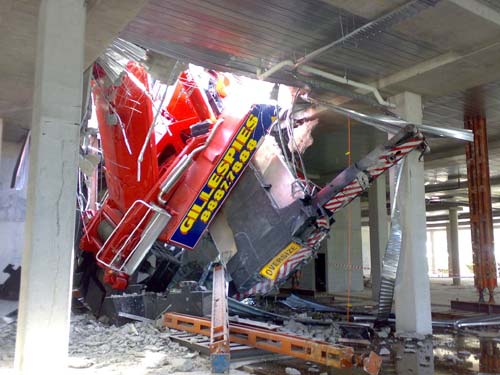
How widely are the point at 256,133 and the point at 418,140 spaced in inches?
99.1

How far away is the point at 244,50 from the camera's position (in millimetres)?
7363

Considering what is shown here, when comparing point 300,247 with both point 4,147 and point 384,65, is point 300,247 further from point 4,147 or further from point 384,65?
point 4,147

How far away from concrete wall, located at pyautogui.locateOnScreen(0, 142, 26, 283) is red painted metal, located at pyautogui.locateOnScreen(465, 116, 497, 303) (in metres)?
9.88

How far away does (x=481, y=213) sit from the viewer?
10.2m

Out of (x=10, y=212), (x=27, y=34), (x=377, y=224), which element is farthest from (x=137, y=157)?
(x=377, y=224)

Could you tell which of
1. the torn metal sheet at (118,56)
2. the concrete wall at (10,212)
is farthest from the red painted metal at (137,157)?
the concrete wall at (10,212)

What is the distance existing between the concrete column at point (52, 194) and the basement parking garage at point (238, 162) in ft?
0.09

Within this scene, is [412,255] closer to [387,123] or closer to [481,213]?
[387,123]

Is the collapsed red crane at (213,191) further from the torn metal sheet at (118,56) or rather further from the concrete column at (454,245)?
the concrete column at (454,245)

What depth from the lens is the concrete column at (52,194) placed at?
4043mm

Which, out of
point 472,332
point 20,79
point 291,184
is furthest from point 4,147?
point 472,332

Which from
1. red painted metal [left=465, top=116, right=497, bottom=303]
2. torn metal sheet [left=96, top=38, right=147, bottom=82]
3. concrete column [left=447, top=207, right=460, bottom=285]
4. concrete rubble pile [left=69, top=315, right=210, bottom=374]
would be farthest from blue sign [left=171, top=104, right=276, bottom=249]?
concrete column [left=447, top=207, right=460, bottom=285]

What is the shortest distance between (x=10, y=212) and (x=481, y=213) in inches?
407

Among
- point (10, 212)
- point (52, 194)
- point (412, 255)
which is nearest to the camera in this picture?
point (52, 194)
